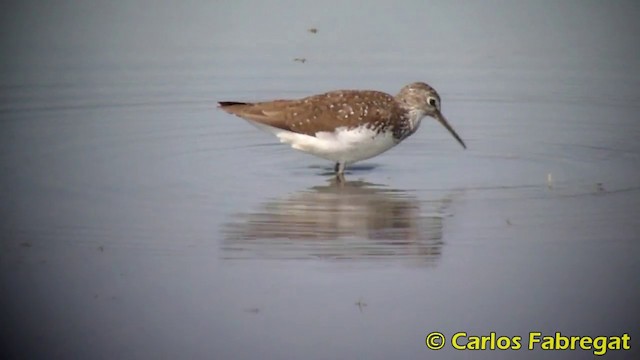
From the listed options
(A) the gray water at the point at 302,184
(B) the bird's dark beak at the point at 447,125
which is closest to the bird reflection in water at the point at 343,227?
(A) the gray water at the point at 302,184

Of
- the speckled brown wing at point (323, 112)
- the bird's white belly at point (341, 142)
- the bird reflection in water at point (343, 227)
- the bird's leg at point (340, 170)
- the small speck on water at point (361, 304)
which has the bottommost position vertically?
the small speck on water at point (361, 304)

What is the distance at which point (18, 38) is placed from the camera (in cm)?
1405

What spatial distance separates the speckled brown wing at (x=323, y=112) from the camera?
1011cm

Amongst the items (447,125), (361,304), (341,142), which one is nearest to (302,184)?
(341,142)

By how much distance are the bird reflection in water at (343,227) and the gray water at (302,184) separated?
0.08ft

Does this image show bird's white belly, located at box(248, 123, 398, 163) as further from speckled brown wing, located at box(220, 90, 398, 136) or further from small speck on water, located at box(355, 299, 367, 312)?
small speck on water, located at box(355, 299, 367, 312)

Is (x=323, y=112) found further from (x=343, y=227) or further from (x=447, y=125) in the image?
(x=343, y=227)

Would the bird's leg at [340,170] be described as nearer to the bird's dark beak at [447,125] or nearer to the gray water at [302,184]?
the gray water at [302,184]

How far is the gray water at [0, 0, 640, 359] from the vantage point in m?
7.53

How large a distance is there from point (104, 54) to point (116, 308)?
680 centimetres

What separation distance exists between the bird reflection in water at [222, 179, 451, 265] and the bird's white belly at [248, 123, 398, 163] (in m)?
0.43

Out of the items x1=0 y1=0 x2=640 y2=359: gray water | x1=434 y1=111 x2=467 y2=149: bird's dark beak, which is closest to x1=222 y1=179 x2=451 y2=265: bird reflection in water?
x1=0 y1=0 x2=640 y2=359: gray water

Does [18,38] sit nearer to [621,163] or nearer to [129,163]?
[129,163]

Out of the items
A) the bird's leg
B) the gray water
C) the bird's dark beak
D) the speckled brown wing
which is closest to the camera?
the gray water
